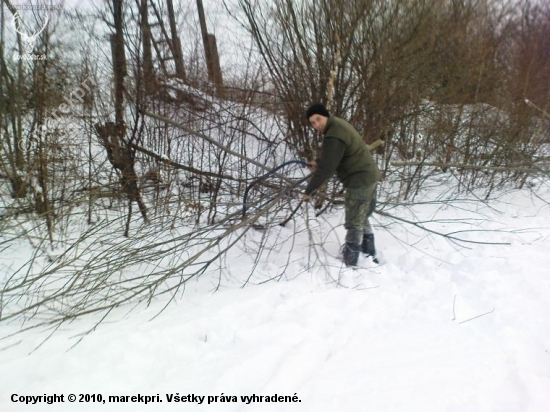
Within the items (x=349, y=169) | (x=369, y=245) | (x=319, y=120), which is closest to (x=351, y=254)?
(x=369, y=245)

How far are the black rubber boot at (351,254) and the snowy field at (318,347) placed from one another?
0.43 feet

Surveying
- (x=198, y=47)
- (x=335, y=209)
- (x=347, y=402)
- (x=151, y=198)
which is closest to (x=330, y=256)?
(x=335, y=209)

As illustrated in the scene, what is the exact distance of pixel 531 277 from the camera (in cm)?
303

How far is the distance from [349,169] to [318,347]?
1.73 m

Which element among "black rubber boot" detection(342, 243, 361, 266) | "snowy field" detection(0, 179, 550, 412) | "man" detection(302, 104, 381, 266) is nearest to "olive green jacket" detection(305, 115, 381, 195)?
"man" detection(302, 104, 381, 266)

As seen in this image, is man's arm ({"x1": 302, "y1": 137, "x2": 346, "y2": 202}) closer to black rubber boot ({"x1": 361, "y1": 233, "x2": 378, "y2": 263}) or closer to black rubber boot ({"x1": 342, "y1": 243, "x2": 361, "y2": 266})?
black rubber boot ({"x1": 342, "y1": 243, "x2": 361, "y2": 266})

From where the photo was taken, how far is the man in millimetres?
3082

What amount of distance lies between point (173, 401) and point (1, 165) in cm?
398

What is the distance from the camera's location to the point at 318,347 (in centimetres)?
220

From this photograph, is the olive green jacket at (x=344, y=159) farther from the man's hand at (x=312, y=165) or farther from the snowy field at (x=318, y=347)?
the snowy field at (x=318, y=347)

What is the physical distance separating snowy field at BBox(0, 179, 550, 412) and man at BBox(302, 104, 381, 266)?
36 centimetres

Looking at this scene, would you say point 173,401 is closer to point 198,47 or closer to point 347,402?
point 347,402

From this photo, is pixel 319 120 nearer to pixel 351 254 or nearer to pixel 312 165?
pixel 312 165

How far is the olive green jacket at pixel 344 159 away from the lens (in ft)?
10.1
